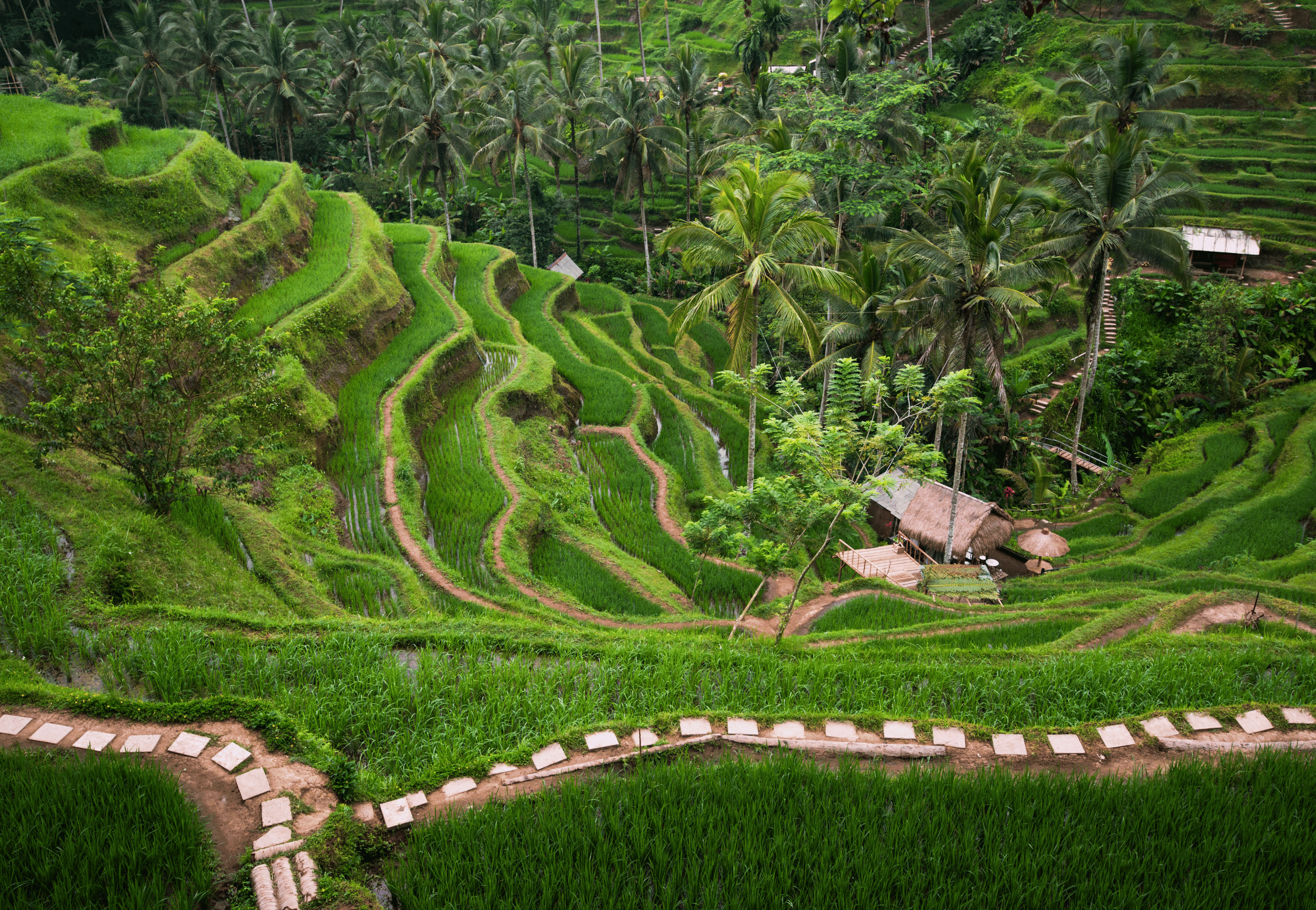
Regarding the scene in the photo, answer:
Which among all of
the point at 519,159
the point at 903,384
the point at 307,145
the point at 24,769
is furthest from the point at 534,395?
the point at 307,145

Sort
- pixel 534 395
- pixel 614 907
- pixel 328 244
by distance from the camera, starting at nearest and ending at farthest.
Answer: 1. pixel 614 907
2. pixel 534 395
3. pixel 328 244

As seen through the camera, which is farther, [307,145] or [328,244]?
[307,145]

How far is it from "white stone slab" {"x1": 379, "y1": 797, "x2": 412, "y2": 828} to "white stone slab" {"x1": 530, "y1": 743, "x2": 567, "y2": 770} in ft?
2.92

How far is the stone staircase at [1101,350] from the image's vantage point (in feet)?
83.7

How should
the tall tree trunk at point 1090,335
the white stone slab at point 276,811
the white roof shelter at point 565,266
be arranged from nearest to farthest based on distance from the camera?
the white stone slab at point 276,811 < the tall tree trunk at point 1090,335 < the white roof shelter at point 565,266

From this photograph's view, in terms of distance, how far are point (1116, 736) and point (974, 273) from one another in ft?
38.2

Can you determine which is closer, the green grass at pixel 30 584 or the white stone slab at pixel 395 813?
the white stone slab at pixel 395 813

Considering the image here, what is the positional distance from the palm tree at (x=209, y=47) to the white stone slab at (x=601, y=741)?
124 feet

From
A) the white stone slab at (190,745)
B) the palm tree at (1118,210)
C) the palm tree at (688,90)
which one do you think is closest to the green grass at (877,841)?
the white stone slab at (190,745)

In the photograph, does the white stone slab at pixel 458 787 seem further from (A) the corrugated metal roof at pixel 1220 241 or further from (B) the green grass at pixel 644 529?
(A) the corrugated metal roof at pixel 1220 241

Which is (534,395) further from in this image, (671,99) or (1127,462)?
(671,99)

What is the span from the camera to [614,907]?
149 inches

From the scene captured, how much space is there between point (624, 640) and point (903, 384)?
5289 mm

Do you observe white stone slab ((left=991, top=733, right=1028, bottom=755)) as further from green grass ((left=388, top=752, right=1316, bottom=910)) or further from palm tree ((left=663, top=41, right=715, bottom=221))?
palm tree ((left=663, top=41, right=715, bottom=221))
